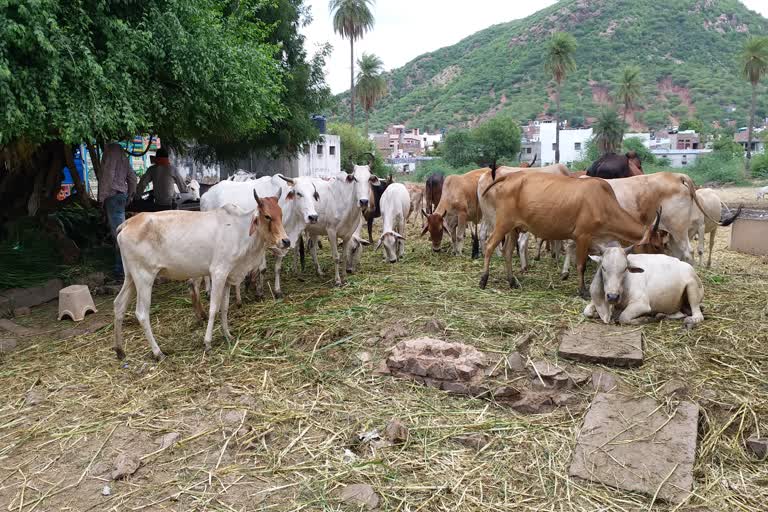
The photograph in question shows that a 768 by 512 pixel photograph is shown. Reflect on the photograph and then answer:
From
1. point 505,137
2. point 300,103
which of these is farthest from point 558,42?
point 300,103

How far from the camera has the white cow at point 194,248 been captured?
5914 mm

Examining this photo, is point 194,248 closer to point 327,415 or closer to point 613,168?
point 327,415

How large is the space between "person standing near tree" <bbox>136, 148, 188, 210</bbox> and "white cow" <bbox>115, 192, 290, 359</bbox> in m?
4.42

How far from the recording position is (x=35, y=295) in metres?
8.44

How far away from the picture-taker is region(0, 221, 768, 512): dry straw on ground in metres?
3.79

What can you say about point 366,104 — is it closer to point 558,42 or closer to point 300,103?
point 558,42

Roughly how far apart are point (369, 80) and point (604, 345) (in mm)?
60039

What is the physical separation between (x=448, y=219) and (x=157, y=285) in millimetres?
5629

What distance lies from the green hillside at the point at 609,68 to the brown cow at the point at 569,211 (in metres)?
86.1

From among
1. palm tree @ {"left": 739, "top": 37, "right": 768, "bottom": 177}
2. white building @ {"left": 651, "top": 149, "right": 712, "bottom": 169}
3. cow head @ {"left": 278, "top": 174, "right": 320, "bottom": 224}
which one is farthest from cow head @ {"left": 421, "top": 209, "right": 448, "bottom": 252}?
white building @ {"left": 651, "top": 149, "right": 712, "bottom": 169}

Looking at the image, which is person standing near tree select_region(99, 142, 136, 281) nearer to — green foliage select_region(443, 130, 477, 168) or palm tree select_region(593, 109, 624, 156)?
palm tree select_region(593, 109, 624, 156)

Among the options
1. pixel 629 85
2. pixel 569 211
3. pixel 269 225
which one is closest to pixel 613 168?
pixel 569 211

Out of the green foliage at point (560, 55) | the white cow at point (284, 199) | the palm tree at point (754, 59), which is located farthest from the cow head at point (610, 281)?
the green foliage at point (560, 55)

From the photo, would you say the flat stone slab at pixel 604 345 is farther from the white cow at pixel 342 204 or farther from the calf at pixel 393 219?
the calf at pixel 393 219
